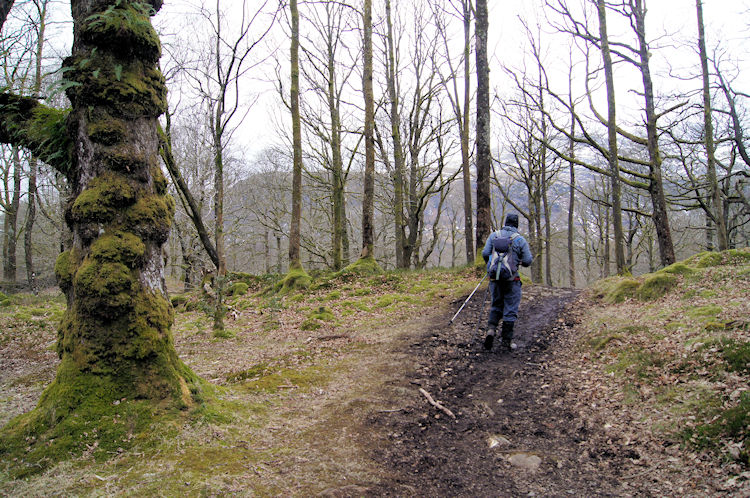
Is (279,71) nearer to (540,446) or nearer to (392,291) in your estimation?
(392,291)

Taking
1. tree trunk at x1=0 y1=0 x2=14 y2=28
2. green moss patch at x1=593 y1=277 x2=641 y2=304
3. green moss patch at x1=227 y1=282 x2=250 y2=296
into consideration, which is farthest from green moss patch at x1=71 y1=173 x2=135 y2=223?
green moss patch at x1=227 y1=282 x2=250 y2=296

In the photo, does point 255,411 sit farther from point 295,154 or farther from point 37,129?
point 295,154

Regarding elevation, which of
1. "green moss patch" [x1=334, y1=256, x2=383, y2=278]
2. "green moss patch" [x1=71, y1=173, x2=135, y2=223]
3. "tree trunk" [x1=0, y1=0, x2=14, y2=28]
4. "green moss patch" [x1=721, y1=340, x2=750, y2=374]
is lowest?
"green moss patch" [x1=721, y1=340, x2=750, y2=374]

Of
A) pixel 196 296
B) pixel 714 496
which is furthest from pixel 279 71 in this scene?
pixel 714 496

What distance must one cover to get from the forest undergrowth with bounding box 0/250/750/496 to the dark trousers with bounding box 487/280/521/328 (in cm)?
90

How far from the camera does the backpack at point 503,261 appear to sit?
630 centimetres

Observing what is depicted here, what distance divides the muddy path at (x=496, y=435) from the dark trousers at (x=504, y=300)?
0.55 metres

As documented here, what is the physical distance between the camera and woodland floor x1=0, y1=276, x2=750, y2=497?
273 centimetres

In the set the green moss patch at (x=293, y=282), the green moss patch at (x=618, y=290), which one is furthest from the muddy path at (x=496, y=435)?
the green moss patch at (x=293, y=282)

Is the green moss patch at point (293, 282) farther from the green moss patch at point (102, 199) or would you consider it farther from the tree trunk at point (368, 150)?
the green moss patch at point (102, 199)

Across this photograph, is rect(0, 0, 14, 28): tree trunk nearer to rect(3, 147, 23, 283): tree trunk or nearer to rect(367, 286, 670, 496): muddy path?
rect(367, 286, 670, 496): muddy path

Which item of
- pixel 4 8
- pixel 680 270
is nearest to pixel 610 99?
pixel 680 270

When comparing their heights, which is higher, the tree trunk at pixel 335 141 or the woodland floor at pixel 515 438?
the tree trunk at pixel 335 141

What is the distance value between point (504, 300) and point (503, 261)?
64cm
